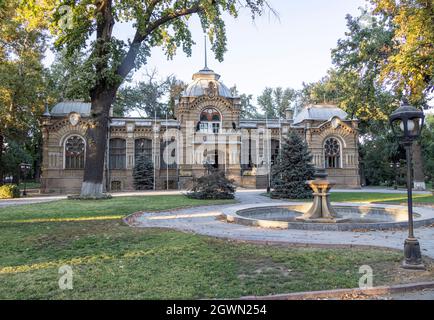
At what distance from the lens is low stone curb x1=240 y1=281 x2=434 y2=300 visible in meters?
4.86

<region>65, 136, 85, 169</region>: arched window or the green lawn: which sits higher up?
<region>65, 136, 85, 169</region>: arched window

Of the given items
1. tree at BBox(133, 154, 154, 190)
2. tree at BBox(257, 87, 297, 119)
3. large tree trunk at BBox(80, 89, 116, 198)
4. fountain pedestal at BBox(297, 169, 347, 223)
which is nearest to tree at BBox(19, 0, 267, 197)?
large tree trunk at BBox(80, 89, 116, 198)

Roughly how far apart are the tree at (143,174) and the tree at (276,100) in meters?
Answer: 39.7

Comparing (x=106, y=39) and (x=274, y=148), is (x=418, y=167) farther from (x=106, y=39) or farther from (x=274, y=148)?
(x=106, y=39)

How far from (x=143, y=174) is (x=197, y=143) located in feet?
21.0

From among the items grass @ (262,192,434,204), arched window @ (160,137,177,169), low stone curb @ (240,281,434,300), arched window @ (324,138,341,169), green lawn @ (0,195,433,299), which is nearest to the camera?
low stone curb @ (240,281,434,300)

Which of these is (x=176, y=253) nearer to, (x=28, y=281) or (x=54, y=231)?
(x=28, y=281)

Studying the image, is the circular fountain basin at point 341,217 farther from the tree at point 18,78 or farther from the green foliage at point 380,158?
the green foliage at point 380,158

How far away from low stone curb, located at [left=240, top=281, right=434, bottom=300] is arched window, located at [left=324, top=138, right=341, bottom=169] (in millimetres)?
34145

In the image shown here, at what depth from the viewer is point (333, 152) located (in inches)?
1511

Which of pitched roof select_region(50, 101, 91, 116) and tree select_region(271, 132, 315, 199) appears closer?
tree select_region(271, 132, 315, 199)

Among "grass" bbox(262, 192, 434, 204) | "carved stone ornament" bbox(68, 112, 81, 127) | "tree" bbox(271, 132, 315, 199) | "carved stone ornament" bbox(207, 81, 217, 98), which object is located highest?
"carved stone ornament" bbox(207, 81, 217, 98)

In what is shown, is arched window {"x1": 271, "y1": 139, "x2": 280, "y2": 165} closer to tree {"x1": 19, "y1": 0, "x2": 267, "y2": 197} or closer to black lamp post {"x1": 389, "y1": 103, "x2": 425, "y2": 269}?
tree {"x1": 19, "y1": 0, "x2": 267, "y2": 197}
